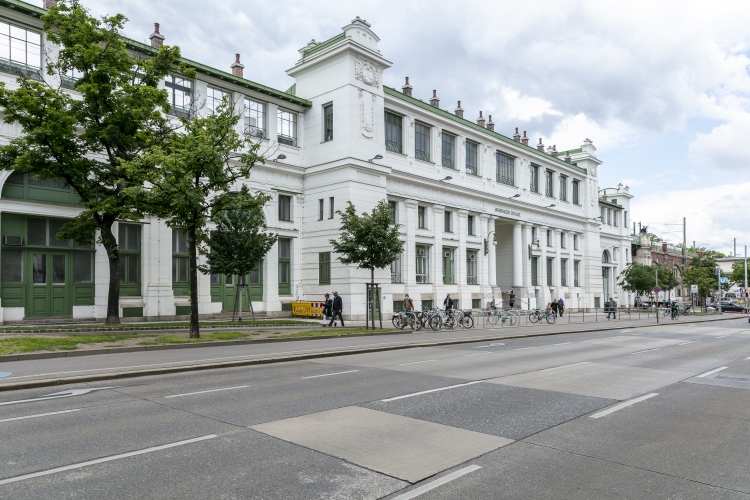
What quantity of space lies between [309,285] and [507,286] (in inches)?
981

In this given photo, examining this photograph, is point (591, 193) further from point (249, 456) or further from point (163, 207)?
point (249, 456)

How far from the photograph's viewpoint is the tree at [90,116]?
2173 cm

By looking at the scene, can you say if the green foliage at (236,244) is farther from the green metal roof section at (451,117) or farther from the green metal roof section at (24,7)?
the green metal roof section at (451,117)

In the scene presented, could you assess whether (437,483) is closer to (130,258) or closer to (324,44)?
(130,258)

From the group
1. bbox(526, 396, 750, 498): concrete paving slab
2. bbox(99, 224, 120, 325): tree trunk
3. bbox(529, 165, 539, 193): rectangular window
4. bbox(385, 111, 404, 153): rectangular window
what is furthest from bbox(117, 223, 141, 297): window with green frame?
bbox(529, 165, 539, 193): rectangular window

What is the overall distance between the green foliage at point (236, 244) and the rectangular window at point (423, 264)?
16.8m

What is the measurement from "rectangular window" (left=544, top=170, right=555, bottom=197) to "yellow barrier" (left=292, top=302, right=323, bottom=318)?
33652 mm

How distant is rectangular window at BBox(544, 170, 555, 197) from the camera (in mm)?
59000

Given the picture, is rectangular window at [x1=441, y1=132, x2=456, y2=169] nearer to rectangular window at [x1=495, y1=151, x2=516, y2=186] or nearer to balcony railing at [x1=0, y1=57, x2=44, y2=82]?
rectangular window at [x1=495, y1=151, x2=516, y2=186]

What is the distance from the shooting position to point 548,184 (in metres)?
60.1

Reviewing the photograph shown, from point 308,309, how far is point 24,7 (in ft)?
67.7

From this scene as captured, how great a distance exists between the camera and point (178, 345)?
18.0 metres

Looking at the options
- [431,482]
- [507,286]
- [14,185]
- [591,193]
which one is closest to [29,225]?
[14,185]

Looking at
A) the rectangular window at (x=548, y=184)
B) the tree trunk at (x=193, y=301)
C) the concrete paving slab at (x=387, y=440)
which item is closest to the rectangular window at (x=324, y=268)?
the tree trunk at (x=193, y=301)
